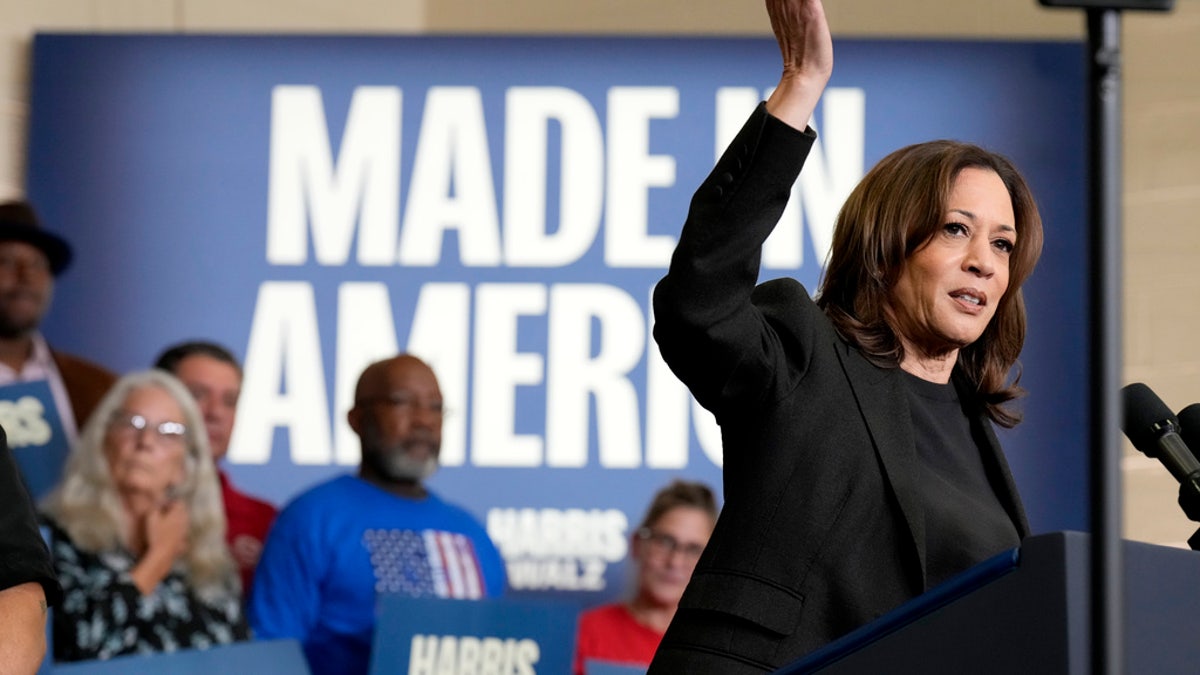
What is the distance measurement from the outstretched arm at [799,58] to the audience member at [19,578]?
2.73 feet

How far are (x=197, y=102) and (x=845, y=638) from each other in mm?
4325

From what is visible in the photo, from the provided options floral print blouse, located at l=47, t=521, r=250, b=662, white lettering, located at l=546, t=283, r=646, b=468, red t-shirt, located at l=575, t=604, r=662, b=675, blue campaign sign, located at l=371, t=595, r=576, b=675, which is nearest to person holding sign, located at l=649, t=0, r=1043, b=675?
blue campaign sign, located at l=371, t=595, r=576, b=675

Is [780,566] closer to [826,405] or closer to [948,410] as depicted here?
[826,405]

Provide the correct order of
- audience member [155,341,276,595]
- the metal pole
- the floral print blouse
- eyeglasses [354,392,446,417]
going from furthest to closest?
1. eyeglasses [354,392,446,417]
2. audience member [155,341,276,595]
3. the floral print blouse
4. the metal pole

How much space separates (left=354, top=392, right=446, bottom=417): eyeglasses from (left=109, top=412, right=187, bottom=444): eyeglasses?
2.31 ft

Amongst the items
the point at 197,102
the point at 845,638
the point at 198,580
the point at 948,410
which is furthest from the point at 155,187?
the point at 845,638

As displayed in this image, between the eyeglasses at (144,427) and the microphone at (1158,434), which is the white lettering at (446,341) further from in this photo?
the microphone at (1158,434)

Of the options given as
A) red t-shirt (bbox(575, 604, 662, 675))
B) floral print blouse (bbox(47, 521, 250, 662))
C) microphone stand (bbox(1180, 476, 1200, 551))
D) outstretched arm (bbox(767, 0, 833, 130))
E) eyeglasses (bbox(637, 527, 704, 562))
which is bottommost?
red t-shirt (bbox(575, 604, 662, 675))

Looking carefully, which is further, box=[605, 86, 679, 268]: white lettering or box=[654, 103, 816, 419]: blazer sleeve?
box=[605, 86, 679, 268]: white lettering

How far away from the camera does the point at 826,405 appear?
1677 millimetres

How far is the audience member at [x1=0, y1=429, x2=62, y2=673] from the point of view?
1746 mm

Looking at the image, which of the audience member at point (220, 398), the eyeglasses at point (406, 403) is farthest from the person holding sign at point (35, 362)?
the eyeglasses at point (406, 403)

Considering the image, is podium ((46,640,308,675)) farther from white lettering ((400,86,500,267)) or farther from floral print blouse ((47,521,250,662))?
white lettering ((400,86,500,267))

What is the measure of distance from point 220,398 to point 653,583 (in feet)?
4.55
